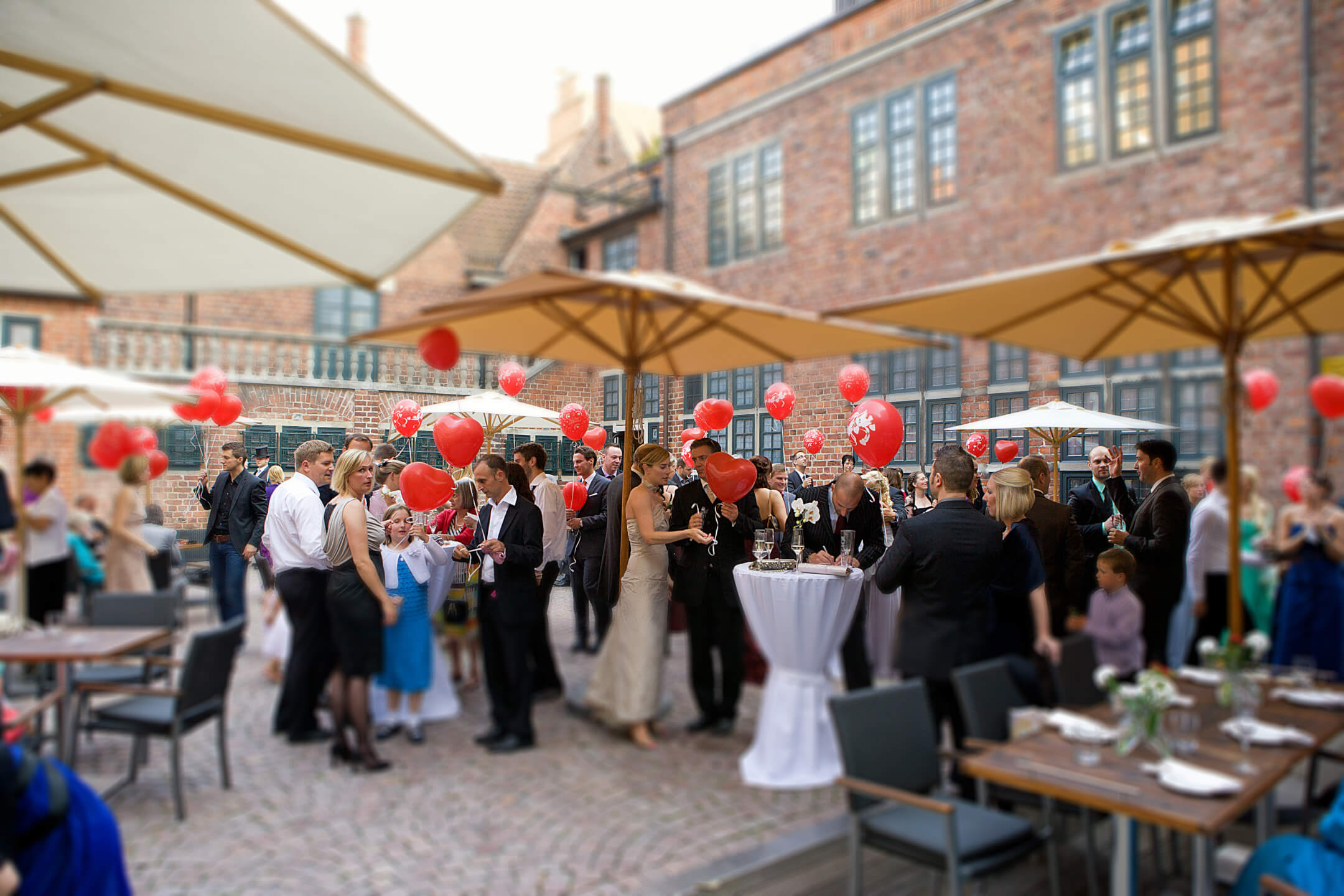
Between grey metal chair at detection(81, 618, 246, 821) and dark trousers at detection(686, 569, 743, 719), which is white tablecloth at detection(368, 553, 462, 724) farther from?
dark trousers at detection(686, 569, 743, 719)

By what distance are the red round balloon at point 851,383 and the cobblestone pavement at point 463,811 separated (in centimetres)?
127

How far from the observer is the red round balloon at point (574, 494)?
3.04 metres

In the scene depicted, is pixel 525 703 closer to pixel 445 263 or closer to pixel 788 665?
pixel 788 665

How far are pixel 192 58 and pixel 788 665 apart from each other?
10.0ft

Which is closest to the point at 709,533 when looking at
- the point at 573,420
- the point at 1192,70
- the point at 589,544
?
the point at 589,544

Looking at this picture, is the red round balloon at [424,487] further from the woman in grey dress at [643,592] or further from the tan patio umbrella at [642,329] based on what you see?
the woman in grey dress at [643,592]

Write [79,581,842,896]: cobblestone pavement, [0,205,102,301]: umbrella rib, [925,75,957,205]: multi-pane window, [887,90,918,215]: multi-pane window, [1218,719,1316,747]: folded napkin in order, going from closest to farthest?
[0,205,102,301]: umbrella rib → [1218,719,1316,747]: folded napkin → [79,581,842,896]: cobblestone pavement → [925,75,957,205]: multi-pane window → [887,90,918,215]: multi-pane window

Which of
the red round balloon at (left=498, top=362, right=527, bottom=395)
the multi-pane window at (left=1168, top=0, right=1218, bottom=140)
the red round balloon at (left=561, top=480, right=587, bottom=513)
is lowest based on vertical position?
the red round balloon at (left=561, top=480, right=587, bottom=513)

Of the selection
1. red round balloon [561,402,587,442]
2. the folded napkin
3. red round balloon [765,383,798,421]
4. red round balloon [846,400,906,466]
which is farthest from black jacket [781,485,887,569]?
the folded napkin

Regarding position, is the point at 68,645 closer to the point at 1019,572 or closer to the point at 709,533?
the point at 709,533

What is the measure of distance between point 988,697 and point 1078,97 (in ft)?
15.2

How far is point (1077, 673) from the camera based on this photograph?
9.87 feet

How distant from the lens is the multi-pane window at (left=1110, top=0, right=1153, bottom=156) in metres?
5.38

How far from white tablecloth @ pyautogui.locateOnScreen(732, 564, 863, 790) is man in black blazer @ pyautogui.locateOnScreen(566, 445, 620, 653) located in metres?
0.57
